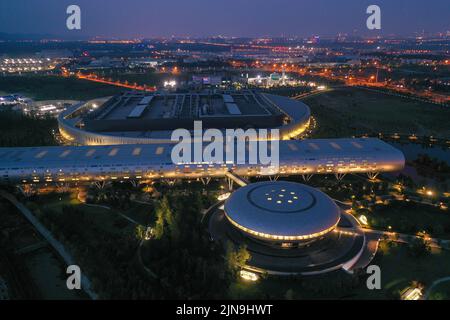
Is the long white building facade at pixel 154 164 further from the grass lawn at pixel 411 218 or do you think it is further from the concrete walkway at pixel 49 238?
the grass lawn at pixel 411 218

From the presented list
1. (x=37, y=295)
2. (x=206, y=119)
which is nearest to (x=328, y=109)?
(x=206, y=119)

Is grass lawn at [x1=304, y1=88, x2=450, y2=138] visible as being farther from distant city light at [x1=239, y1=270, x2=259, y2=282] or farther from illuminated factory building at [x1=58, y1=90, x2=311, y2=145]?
distant city light at [x1=239, y1=270, x2=259, y2=282]

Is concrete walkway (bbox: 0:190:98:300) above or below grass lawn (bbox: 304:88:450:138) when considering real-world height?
below

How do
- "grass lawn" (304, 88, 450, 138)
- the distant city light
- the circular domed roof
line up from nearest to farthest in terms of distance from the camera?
1. the distant city light
2. the circular domed roof
3. "grass lawn" (304, 88, 450, 138)

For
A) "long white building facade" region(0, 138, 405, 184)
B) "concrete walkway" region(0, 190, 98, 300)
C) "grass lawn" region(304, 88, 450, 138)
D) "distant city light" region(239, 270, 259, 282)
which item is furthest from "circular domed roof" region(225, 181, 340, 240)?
"grass lawn" region(304, 88, 450, 138)

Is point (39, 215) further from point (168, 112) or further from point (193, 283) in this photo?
point (168, 112)
